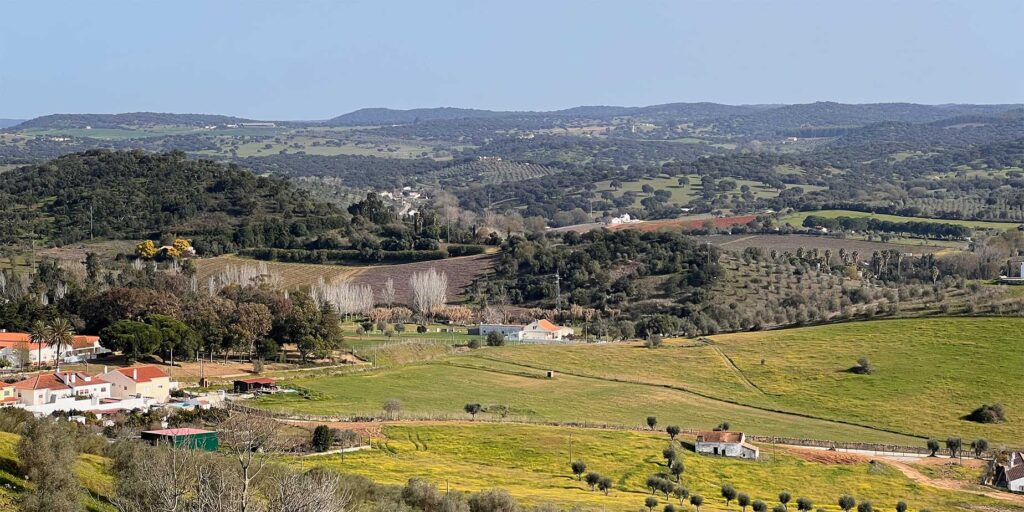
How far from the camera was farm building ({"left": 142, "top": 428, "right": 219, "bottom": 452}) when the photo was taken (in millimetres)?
49781

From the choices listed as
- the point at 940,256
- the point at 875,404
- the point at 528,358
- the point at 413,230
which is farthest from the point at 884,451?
the point at 413,230

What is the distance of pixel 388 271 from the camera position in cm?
12550

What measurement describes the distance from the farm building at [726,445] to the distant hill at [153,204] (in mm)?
74897

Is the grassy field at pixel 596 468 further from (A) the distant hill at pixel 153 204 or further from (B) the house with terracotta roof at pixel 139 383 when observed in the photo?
(A) the distant hill at pixel 153 204

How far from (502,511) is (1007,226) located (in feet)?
440

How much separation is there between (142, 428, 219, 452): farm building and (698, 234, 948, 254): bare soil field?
3695 inches

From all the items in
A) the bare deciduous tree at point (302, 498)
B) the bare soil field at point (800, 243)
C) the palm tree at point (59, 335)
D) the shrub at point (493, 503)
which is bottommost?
the bare soil field at point (800, 243)

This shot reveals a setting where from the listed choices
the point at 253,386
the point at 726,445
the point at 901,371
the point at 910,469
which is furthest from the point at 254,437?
the point at 901,371

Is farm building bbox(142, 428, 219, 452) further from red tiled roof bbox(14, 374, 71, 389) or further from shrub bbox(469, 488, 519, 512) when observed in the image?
red tiled roof bbox(14, 374, 71, 389)

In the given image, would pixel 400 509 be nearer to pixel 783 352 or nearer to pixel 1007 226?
pixel 783 352

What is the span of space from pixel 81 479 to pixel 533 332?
6558 cm

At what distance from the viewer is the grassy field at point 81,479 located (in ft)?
108

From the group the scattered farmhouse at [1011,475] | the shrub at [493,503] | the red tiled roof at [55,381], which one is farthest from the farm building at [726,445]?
the red tiled roof at [55,381]

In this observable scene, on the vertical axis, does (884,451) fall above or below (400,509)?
below
